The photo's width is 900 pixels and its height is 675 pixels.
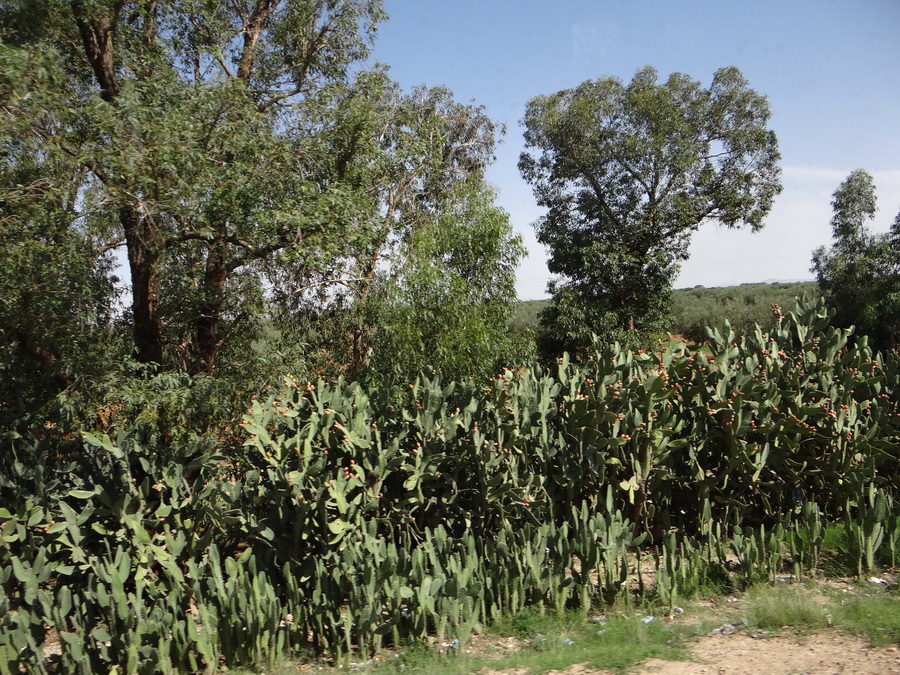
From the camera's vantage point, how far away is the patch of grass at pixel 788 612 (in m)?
4.48

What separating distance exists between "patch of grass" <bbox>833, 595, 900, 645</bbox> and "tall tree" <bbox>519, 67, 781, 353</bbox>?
14559 mm

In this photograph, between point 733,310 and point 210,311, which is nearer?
point 210,311

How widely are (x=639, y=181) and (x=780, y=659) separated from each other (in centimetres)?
1779

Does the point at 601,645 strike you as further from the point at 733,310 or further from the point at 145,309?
the point at 733,310

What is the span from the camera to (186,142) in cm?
750

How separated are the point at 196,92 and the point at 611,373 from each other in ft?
18.1

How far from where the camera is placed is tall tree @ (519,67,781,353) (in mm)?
19656

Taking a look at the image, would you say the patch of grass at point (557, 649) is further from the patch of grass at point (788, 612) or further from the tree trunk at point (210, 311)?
the tree trunk at point (210, 311)

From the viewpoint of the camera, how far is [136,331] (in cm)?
936

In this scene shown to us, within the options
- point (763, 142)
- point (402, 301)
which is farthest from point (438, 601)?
point (763, 142)

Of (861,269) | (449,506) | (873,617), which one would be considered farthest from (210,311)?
(861,269)

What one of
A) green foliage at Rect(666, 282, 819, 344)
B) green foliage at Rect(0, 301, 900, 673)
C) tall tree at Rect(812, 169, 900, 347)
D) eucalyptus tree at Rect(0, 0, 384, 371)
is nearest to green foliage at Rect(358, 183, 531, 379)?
eucalyptus tree at Rect(0, 0, 384, 371)

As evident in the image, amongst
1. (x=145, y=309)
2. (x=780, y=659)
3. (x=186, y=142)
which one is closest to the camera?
(x=780, y=659)

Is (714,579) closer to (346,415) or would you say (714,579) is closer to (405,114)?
(346,415)
